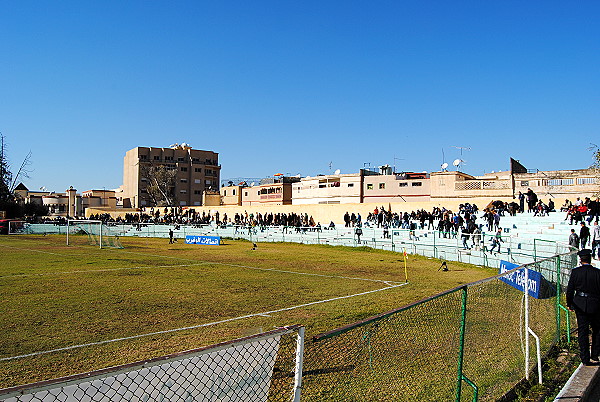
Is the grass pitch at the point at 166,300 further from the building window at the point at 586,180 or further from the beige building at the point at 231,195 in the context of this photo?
the beige building at the point at 231,195

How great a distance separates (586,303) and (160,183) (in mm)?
104459

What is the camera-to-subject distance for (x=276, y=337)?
155 inches

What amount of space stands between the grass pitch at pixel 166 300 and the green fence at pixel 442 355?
350 centimetres

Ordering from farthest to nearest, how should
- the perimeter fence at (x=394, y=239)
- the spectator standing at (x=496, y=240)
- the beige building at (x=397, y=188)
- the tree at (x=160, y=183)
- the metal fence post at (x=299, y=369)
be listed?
1. the tree at (x=160, y=183)
2. the beige building at (x=397, y=188)
3. the spectator standing at (x=496, y=240)
4. the perimeter fence at (x=394, y=239)
5. the metal fence post at (x=299, y=369)

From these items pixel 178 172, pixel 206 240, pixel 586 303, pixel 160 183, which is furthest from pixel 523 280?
pixel 178 172

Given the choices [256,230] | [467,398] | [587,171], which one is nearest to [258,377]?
[467,398]

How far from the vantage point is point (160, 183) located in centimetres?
10575

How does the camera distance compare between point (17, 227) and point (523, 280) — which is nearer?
point (523, 280)

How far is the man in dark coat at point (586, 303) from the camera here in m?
7.64

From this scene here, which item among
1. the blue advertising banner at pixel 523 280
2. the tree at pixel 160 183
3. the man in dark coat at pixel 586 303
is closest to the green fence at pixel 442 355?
the blue advertising banner at pixel 523 280

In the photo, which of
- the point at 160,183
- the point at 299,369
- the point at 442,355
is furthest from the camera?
the point at 160,183

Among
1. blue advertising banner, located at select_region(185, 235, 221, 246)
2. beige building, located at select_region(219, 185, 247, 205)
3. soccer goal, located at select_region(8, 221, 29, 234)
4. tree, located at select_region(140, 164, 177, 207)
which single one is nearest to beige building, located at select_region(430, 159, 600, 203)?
blue advertising banner, located at select_region(185, 235, 221, 246)

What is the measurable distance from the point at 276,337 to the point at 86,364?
585cm

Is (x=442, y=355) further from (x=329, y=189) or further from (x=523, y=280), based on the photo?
(x=329, y=189)
